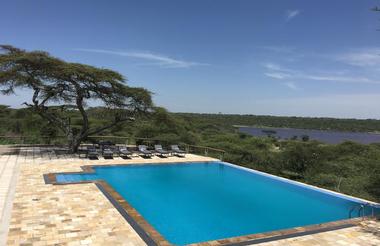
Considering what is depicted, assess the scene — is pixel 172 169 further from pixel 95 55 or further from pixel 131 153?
pixel 95 55

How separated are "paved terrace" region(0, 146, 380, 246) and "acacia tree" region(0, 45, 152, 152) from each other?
19.8ft

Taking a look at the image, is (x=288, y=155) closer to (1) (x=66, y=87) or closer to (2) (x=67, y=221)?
(1) (x=66, y=87)

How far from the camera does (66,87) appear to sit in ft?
50.8

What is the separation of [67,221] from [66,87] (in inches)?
420

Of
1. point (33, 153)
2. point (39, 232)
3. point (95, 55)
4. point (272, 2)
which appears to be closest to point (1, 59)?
point (33, 153)

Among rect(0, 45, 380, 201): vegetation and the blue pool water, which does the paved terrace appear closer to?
the blue pool water

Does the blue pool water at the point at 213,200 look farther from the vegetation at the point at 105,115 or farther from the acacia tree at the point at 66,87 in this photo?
the acacia tree at the point at 66,87

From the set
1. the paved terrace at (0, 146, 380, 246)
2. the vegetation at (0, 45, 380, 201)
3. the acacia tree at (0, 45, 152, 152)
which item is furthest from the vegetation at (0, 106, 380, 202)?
the paved terrace at (0, 146, 380, 246)

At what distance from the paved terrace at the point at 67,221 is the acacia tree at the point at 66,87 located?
19.8 ft

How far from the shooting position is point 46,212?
263 inches

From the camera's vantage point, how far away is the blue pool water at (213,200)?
738cm

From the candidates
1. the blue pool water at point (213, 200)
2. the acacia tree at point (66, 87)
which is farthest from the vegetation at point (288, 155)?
the blue pool water at point (213, 200)

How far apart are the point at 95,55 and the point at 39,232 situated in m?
16.0

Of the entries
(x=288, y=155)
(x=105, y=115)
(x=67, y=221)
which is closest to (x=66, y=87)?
(x=105, y=115)
